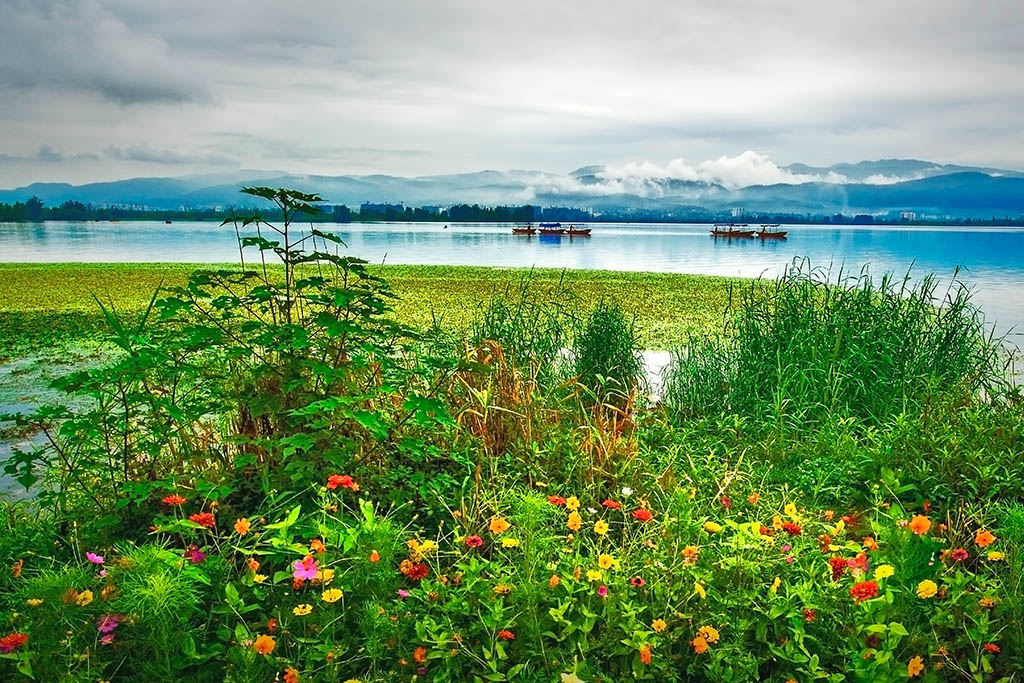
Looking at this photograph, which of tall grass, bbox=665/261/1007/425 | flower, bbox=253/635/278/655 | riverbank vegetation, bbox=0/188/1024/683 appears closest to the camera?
flower, bbox=253/635/278/655

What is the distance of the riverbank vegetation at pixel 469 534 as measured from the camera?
1.59 meters

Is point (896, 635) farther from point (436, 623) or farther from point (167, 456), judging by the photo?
point (167, 456)

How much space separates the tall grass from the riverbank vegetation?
0.32 metres

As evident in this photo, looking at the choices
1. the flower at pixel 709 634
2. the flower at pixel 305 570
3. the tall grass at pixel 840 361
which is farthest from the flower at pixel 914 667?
the tall grass at pixel 840 361

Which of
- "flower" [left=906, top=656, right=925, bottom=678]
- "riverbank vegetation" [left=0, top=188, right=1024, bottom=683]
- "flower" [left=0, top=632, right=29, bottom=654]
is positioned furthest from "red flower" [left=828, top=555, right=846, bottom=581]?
"flower" [left=0, top=632, right=29, bottom=654]

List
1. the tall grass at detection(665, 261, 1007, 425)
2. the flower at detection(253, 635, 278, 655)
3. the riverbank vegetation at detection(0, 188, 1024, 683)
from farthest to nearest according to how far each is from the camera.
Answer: the tall grass at detection(665, 261, 1007, 425) → the riverbank vegetation at detection(0, 188, 1024, 683) → the flower at detection(253, 635, 278, 655)

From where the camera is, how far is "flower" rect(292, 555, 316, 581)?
1.60 meters

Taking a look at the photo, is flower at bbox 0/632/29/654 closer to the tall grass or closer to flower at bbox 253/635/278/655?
flower at bbox 253/635/278/655

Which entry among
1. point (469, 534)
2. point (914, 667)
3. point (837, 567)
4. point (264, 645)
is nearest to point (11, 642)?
point (264, 645)

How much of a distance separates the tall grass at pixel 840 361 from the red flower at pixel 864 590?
1.95 meters

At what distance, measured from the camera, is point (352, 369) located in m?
2.40

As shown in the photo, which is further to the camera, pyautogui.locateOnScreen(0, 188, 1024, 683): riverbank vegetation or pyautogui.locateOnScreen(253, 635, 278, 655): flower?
pyautogui.locateOnScreen(0, 188, 1024, 683): riverbank vegetation

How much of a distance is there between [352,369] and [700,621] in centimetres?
133

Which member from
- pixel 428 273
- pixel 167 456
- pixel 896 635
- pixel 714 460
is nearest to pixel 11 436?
pixel 167 456
